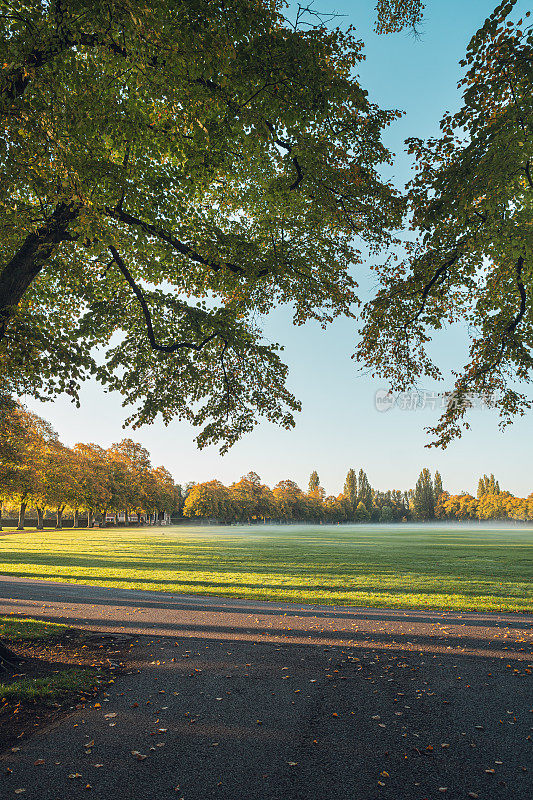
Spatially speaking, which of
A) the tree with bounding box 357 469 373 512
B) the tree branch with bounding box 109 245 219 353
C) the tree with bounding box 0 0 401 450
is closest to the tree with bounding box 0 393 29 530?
the tree with bounding box 0 0 401 450

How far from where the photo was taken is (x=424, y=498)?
166 m

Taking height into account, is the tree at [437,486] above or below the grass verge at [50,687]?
below

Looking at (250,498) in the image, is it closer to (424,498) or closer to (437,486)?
(424,498)

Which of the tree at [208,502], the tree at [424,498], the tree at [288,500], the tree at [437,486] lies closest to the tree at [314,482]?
the tree at [288,500]

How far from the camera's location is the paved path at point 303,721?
406 cm

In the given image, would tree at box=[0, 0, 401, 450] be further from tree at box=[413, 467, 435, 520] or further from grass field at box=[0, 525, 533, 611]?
tree at box=[413, 467, 435, 520]

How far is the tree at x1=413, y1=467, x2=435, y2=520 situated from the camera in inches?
6555

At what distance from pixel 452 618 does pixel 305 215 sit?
1018 centimetres

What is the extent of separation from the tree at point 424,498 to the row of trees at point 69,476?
11435cm

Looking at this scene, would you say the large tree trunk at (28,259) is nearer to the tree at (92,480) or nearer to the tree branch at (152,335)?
the tree branch at (152,335)

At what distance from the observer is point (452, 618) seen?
10086mm

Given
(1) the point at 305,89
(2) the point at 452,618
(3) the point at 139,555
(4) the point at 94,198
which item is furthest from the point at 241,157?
(3) the point at 139,555

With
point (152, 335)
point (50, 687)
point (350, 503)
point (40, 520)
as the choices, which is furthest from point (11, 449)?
point (350, 503)

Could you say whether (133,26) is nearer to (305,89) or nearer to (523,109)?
(305,89)
